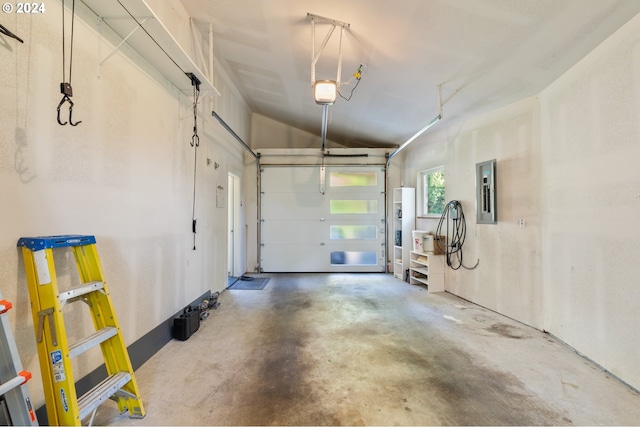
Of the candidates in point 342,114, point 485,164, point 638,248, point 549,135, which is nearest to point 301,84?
point 342,114

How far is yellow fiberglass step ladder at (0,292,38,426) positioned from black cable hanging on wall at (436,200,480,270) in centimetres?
449

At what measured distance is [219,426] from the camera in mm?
1639

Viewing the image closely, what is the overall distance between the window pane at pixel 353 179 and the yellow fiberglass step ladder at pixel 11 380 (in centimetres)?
533

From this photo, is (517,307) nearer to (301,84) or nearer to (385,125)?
(385,125)

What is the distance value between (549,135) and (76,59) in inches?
165

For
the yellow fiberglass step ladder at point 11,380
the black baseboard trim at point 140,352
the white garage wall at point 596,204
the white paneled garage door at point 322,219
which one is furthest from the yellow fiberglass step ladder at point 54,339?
the white paneled garage door at point 322,219

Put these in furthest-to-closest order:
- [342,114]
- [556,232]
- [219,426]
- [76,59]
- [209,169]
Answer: [342,114] < [209,169] < [556,232] < [76,59] < [219,426]

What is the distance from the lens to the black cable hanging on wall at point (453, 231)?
13.8 ft

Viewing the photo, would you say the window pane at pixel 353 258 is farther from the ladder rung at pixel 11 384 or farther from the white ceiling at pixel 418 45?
the ladder rung at pixel 11 384

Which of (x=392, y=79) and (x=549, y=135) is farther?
(x=392, y=79)

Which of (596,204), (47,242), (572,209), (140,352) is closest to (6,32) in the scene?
(47,242)

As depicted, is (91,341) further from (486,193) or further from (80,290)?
(486,193)

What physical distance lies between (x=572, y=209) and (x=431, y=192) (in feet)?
8.81

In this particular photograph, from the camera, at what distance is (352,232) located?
614 centimetres
